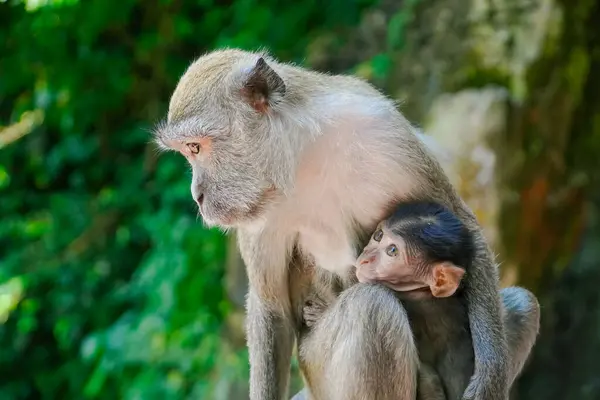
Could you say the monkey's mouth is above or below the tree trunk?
above

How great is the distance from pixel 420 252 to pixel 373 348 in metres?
0.34

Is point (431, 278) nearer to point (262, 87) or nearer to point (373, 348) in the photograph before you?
point (373, 348)

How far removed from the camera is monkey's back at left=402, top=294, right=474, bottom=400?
2498mm

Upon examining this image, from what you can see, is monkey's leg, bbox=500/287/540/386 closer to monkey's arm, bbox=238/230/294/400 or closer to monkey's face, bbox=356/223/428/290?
monkey's face, bbox=356/223/428/290

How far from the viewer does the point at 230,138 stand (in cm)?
250

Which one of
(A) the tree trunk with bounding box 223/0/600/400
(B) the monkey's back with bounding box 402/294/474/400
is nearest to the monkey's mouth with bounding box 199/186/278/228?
(B) the monkey's back with bounding box 402/294/474/400

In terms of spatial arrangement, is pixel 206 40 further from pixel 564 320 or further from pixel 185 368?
pixel 564 320

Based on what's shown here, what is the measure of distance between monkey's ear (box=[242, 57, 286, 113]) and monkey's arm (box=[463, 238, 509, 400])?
32.1 inches

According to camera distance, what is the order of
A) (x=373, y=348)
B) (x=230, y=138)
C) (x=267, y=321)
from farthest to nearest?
(x=267, y=321), (x=230, y=138), (x=373, y=348)

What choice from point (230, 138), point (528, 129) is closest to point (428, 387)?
point (230, 138)

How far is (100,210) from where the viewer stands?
19.3 ft

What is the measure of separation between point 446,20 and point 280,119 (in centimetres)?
274

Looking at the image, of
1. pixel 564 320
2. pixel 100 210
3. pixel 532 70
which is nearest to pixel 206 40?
pixel 100 210

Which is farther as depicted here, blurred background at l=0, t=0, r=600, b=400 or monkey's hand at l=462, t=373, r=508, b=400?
blurred background at l=0, t=0, r=600, b=400
